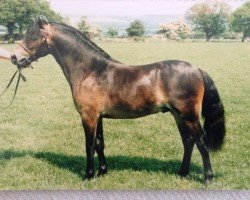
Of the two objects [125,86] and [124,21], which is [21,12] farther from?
[125,86]

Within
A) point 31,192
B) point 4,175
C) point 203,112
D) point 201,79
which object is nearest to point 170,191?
point 203,112

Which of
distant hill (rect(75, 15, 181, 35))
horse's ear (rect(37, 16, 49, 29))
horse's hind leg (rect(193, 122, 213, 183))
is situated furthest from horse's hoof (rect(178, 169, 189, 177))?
horse's ear (rect(37, 16, 49, 29))

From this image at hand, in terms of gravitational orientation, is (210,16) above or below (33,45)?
above

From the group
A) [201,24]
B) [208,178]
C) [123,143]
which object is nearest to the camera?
[208,178]

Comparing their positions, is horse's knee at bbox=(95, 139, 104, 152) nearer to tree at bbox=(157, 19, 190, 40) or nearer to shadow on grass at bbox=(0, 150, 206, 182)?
shadow on grass at bbox=(0, 150, 206, 182)

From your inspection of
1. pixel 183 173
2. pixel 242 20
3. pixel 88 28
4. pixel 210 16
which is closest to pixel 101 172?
pixel 183 173

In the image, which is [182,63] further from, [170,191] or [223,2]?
[170,191]

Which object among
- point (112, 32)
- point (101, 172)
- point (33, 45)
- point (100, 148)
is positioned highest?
point (112, 32)
